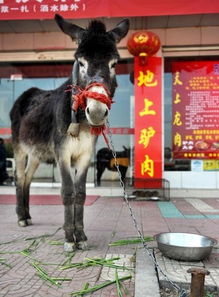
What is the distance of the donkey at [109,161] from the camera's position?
11.1 metres

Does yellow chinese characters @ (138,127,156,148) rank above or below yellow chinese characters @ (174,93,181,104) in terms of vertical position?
below

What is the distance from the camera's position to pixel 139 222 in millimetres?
6703

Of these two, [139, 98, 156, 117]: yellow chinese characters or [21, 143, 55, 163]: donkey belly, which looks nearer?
[21, 143, 55, 163]: donkey belly

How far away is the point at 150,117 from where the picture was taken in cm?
1032

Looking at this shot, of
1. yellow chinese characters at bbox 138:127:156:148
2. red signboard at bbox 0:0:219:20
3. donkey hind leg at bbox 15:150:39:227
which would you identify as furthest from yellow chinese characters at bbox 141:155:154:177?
donkey hind leg at bbox 15:150:39:227

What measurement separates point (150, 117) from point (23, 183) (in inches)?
194

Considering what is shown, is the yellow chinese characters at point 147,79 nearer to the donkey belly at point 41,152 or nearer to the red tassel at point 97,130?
the donkey belly at point 41,152

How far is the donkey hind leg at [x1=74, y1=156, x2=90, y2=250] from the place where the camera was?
469 centimetres

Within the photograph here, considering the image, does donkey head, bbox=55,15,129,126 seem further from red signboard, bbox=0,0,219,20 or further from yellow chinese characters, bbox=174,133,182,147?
yellow chinese characters, bbox=174,133,182,147

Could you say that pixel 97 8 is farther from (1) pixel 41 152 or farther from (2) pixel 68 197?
(2) pixel 68 197

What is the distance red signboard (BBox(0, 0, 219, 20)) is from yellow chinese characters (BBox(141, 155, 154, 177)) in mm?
3843

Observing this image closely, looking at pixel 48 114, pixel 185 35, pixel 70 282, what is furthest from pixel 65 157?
pixel 185 35

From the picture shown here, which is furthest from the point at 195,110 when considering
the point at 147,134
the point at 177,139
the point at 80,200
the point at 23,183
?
A: the point at 80,200

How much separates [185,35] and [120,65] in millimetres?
2069
